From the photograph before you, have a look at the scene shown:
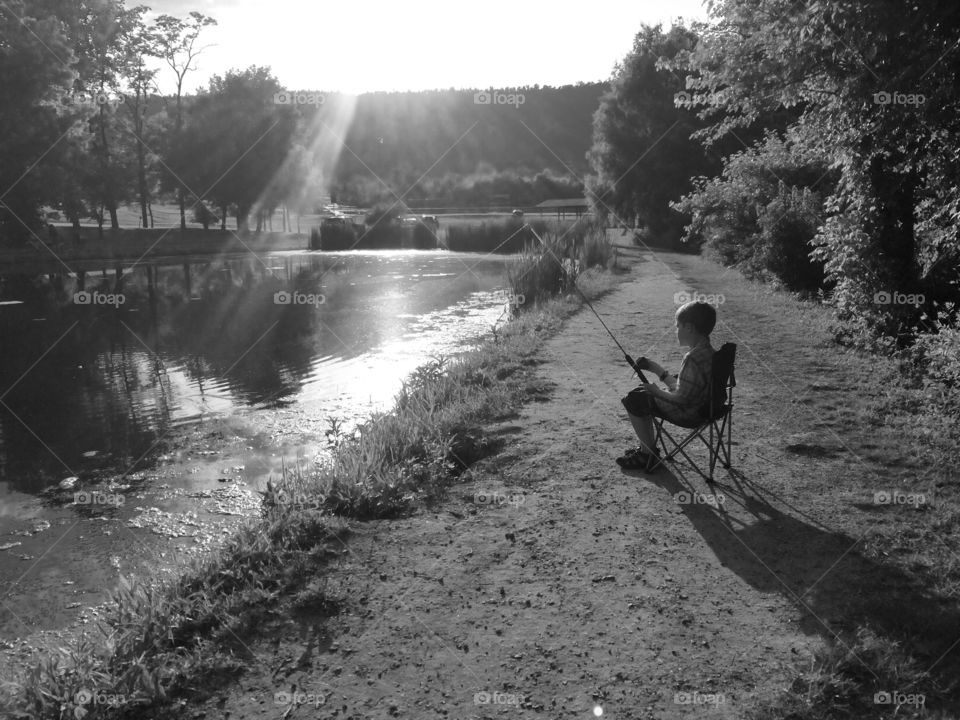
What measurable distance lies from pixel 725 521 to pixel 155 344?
14.9 m

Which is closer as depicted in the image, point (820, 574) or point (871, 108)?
point (820, 574)

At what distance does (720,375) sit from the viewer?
5504 mm

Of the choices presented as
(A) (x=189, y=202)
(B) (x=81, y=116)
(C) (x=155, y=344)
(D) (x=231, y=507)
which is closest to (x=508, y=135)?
(A) (x=189, y=202)

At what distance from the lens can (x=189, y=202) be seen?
59406 mm

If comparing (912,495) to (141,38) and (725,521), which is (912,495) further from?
(141,38)

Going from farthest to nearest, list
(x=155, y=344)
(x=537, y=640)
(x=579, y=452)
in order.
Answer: (x=155, y=344)
(x=579, y=452)
(x=537, y=640)

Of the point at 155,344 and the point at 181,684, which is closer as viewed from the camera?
the point at 181,684

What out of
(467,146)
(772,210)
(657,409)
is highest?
(467,146)

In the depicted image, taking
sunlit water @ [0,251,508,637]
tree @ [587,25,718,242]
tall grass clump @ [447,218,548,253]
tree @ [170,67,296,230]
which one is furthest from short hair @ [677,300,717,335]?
tree @ [170,67,296,230]
